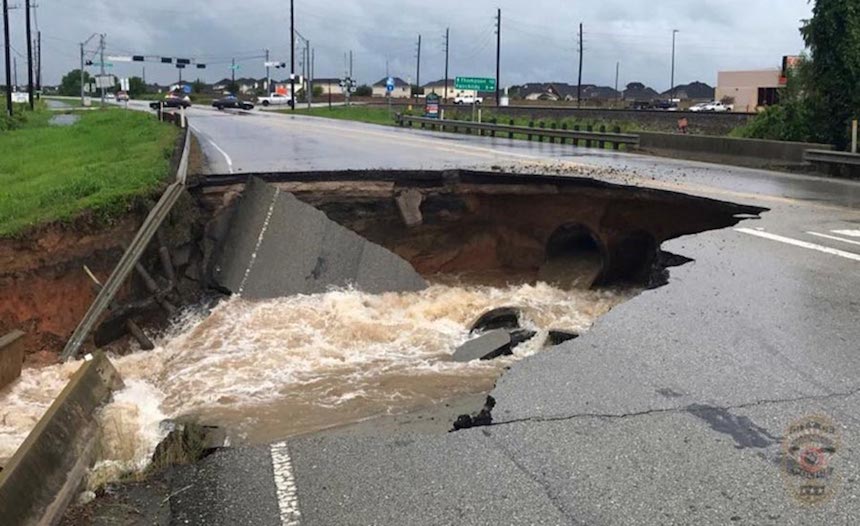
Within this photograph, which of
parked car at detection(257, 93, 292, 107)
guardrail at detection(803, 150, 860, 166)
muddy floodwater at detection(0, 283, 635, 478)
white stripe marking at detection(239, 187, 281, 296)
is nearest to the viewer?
muddy floodwater at detection(0, 283, 635, 478)

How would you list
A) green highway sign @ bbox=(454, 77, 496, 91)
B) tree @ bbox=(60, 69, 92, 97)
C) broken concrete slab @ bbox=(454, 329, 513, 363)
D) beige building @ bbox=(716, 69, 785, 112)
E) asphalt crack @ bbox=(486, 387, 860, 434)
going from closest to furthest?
asphalt crack @ bbox=(486, 387, 860, 434), broken concrete slab @ bbox=(454, 329, 513, 363), green highway sign @ bbox=(454, 77, 496, 91), beige building @ bbox=(716, 69, 785, 112), tree @ bbox=(60, 69, 92, 97)

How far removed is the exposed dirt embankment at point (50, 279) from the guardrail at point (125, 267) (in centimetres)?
47

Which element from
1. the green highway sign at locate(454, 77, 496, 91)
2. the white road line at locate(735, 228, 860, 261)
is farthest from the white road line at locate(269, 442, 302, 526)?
the green highway sign at locate(454, 77, 496, 91)

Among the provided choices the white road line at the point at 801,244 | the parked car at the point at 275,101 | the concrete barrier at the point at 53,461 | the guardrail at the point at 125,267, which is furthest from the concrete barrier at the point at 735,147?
the parked car at the point at 275,101

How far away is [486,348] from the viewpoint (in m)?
8.45

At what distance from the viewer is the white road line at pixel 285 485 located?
401cm

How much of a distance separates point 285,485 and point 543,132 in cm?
2976

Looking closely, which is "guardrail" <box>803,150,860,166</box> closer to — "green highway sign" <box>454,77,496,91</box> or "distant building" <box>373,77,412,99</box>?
"green highway sign" <box>454,77,496,91</box>

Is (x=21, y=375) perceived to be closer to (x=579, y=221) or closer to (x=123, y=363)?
(x=123, y=363)

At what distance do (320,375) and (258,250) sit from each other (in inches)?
196

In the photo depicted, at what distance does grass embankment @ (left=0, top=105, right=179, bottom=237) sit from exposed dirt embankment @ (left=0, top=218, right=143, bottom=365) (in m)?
0.24

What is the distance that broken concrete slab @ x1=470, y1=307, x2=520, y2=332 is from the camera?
35.7ft

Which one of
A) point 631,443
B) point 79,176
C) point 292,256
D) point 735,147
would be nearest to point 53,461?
point 631,443

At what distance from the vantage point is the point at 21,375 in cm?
914
